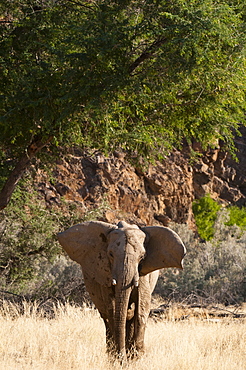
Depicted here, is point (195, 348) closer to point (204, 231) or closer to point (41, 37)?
point (41, 37)

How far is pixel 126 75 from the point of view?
8906mm

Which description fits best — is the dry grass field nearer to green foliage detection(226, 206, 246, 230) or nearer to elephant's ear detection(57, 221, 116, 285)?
elephant's ear detection(57, 221, 116, 285)

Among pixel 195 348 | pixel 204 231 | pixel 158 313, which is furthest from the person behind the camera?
pixel 204 231

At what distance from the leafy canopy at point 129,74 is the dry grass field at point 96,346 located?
3.11 m

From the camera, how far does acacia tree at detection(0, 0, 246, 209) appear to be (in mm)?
8492

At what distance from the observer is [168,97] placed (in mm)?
9555

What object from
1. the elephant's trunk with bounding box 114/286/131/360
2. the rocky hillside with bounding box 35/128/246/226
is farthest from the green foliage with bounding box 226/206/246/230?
the elephant's trunk with bounding box 114/286/131/360

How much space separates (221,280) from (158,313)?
455 centimetres

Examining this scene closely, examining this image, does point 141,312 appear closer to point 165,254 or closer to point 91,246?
point 165,254

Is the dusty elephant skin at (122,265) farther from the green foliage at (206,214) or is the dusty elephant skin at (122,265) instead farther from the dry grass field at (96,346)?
the green foliage at (206,214)

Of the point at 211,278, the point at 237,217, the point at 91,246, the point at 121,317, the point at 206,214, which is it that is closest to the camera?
the point at 121,317

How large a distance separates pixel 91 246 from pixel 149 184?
29543 millimetres

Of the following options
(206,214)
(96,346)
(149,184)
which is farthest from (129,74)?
(206,214)

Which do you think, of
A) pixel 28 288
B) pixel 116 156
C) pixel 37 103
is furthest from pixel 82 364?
pixel 116 156
